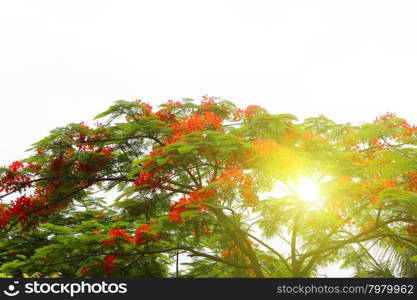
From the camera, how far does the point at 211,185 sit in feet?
27.0

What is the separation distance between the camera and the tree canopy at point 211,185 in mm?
8523

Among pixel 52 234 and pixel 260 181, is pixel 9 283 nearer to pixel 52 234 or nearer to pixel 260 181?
pixel 52 234

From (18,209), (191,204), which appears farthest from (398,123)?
(18,209)

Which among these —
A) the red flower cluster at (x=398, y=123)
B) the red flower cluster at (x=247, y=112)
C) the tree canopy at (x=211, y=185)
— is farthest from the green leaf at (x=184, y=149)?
the red flower cluster at (x=398, y=123)

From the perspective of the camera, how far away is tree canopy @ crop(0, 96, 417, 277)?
8.52 m

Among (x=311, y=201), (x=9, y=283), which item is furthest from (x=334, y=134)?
(x=9, y=283)

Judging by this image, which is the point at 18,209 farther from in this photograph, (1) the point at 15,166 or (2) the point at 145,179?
(2) the point at 145,179

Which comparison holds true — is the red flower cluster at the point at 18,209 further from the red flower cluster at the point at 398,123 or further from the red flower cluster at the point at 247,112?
the red flower cluster at the point at 398,123

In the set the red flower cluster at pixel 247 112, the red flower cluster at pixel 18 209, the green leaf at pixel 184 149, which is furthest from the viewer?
the red flower cluster at pixel 18 209

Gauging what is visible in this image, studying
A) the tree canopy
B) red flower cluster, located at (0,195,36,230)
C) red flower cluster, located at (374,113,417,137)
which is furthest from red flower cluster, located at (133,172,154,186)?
red flower cluster, located at (374,113,417,137)

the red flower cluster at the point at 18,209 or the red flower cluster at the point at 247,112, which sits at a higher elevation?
the red flower cluster at the point at 247,112

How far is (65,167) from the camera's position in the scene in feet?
36.4

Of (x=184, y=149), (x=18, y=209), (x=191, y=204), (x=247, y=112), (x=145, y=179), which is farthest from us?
(x=18, y=209)

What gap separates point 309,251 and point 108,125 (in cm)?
614
